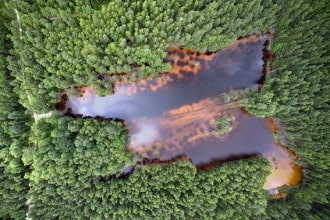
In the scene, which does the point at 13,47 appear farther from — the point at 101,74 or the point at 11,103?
the point at 101,74

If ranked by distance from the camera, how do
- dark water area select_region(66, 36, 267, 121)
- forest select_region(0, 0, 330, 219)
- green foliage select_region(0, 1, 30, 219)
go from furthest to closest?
dark water area select_region(66, 36, 267, 121)
green foliage select_region(0, 1, 30, 219)
forest select_region(0, 0, 330, 219)

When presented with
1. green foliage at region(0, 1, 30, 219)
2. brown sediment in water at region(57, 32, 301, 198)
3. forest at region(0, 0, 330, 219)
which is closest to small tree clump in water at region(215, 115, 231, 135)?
brown sediment in water at region(57, 32, 301, 198)

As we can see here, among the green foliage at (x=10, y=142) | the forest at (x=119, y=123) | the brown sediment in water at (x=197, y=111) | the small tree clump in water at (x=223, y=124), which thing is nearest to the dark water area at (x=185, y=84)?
the brown sediment in water at (x=197, y=111)

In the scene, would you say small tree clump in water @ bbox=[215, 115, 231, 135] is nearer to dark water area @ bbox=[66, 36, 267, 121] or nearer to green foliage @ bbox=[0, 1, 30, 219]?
dark water area @ bbox=[66, 36, 267, 121]

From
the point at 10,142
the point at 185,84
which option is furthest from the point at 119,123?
the point at 10,142

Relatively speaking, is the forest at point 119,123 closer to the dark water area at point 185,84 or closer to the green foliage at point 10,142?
the green foliage at point 10,142

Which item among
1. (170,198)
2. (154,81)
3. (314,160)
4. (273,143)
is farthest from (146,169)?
(314,160)
